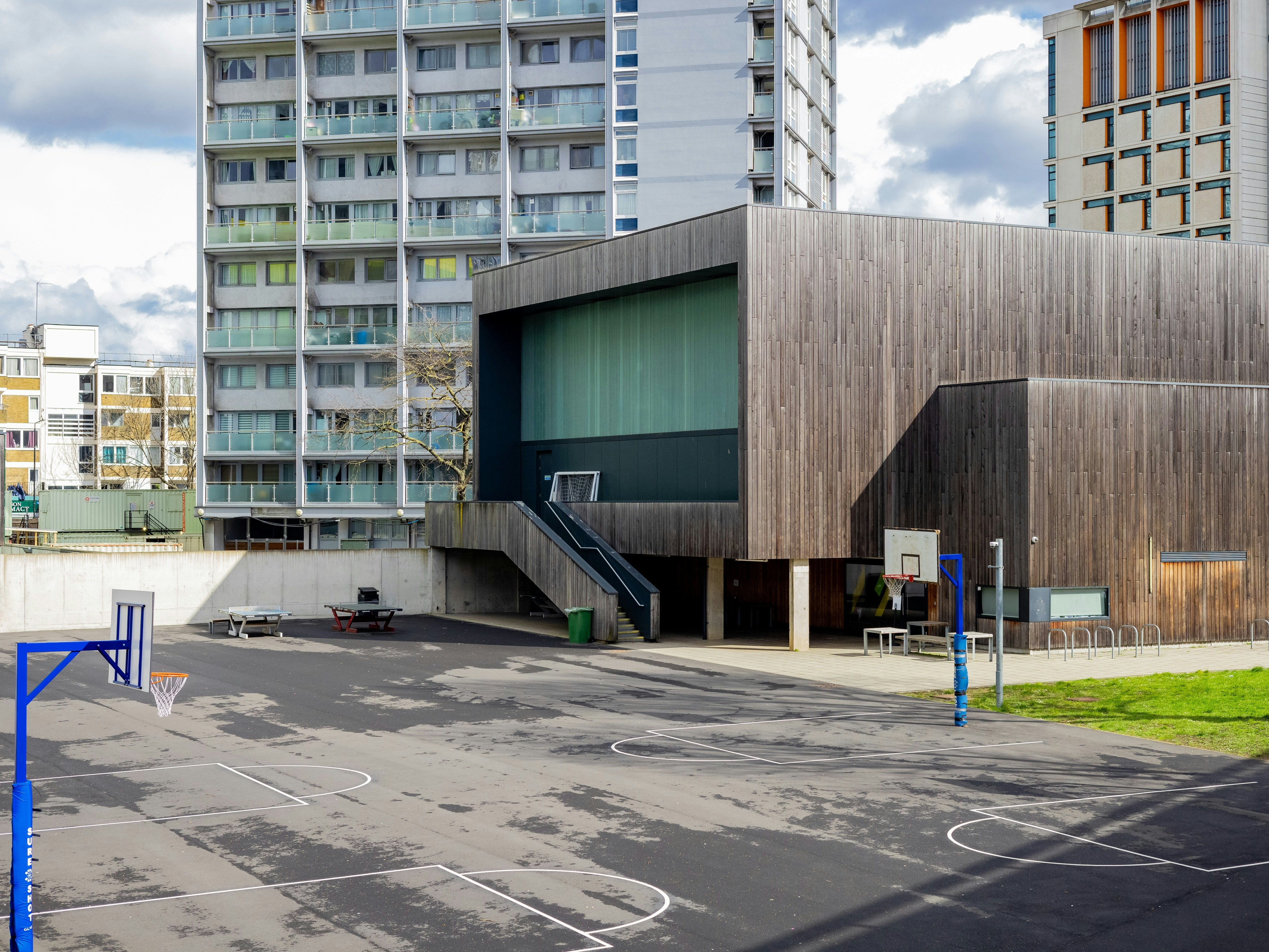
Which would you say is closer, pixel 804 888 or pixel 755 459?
pixel 804 888

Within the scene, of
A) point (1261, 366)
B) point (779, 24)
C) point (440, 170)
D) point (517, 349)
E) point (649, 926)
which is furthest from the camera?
point (440, 170)

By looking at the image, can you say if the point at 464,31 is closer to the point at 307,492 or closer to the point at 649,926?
the point at 307,492

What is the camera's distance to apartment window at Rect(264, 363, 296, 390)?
231ft

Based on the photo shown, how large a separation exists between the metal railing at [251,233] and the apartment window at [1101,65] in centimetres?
5441

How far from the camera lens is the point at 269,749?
19609mm

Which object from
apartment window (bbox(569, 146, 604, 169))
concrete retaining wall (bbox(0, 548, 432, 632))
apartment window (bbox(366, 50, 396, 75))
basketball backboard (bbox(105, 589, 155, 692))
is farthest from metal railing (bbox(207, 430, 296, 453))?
basketball backboard (bbox(105, 589, 155, 692))

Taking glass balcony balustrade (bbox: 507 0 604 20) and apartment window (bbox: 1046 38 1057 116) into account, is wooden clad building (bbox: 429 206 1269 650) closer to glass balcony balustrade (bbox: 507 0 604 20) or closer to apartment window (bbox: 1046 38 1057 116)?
glass balcony balustrade (bbox: 507 0 604 20)

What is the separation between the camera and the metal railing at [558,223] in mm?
66500

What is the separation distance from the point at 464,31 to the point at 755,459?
141 ft

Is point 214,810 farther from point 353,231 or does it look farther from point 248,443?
point 353,231

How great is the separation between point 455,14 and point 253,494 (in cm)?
2773

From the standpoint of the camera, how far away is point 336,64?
2766 inches

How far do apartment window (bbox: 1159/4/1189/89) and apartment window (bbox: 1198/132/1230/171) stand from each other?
158 inches

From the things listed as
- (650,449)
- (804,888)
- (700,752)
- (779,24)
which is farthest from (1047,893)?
(779,24)
